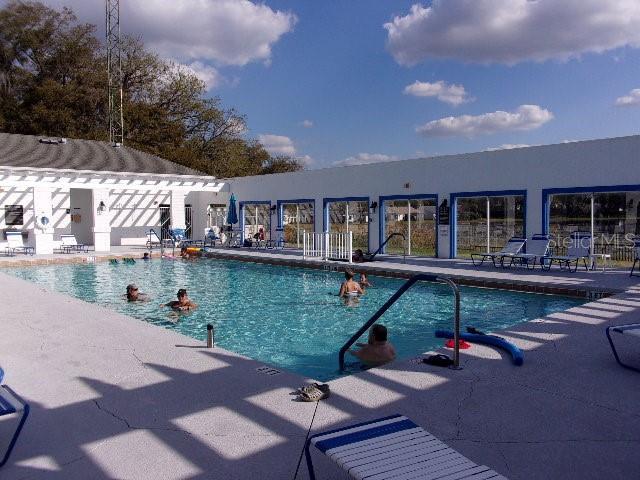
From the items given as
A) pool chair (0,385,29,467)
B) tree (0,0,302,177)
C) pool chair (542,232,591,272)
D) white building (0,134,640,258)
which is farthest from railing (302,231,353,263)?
tree (0,0,302,177)

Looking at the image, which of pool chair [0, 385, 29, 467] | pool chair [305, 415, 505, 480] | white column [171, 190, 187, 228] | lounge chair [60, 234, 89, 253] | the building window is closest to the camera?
pool chair [305, 415, 505, 480]

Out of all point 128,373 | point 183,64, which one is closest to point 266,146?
point 183,64

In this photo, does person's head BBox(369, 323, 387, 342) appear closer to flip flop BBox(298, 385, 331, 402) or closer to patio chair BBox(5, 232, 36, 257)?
flip flop BBox(298, 385, 331, 402)

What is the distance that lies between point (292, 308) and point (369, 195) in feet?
29.7

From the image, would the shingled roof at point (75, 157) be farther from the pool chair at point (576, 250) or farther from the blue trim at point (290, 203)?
the pool chair at point (576, 250)

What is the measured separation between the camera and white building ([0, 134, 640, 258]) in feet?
45.8

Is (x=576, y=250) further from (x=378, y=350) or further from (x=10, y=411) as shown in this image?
(x=10, y=411)

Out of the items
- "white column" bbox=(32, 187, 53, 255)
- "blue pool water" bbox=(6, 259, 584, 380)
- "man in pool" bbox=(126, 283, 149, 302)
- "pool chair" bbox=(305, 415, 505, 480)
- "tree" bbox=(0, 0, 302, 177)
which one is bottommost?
"blue pool water" bbox=(6, 259, 584, 380)

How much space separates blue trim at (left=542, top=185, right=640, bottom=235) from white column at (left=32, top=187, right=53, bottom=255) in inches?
649

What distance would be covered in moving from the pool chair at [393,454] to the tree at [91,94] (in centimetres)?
3494

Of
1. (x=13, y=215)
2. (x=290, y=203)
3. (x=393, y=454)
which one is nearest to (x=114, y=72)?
(x=13, y=215)

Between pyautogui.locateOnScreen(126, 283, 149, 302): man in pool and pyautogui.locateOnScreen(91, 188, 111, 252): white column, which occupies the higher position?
pyautogui.locateOnScreen(91, 188, 111, 252): white column

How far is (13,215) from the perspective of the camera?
21.5 m

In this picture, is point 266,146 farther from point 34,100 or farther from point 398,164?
point 398,164
